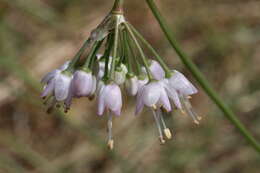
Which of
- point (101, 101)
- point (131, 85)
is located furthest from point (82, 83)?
point (131, 85)

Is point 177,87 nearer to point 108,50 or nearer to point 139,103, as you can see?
point 139,103

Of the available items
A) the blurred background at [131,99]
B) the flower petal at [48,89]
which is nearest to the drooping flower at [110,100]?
the flower petal at [48,89]

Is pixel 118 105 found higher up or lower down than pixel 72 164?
higher up

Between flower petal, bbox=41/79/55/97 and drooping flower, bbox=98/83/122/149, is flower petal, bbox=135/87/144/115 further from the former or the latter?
flower petal, bbox=41/79/55/97

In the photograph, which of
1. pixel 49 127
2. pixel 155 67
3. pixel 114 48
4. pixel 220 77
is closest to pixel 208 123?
pixel 220 77

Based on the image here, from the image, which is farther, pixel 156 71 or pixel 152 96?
pixel 156 71

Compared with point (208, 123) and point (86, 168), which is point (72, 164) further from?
point (208, 123)

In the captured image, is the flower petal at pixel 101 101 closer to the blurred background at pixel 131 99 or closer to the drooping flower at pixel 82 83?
the drooping flower at pixel 82 83
